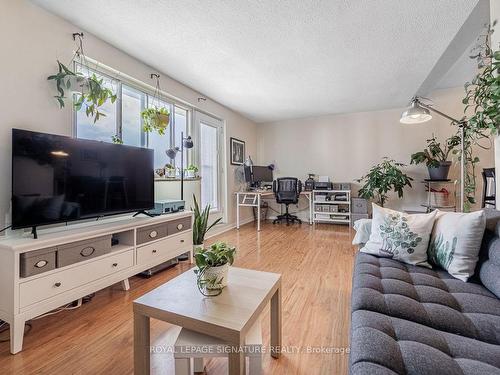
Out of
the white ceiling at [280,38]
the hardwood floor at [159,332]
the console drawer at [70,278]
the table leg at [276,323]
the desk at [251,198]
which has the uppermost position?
the white ceiling at [280,38]

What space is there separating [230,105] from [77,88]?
104 inches

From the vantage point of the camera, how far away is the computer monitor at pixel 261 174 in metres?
4.91

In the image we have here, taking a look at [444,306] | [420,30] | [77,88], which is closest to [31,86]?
[77,88]

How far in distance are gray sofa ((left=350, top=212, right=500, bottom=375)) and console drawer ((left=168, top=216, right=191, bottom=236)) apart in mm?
1753

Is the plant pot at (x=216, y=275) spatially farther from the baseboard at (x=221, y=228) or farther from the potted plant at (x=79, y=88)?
the baseboard at (x=221, y=228)

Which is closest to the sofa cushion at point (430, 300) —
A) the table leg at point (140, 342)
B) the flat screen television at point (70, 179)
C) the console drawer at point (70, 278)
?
the table leg at point (140, 342)

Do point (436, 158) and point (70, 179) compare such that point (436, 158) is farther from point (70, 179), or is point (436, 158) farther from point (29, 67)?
point (29, 67)

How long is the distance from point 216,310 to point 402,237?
1.25 metres

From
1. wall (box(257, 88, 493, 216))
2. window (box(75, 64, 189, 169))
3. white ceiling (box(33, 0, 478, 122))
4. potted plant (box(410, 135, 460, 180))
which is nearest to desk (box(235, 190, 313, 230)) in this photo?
wall (box(257, 88, 493, 216))

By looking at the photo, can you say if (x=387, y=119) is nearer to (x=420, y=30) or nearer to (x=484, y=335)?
(x=420, y=30)

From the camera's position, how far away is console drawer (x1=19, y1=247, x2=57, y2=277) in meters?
1.35

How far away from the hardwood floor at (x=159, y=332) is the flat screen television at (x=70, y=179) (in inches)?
26.9

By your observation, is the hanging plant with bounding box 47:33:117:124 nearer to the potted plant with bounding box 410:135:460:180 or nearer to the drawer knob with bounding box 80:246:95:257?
the drawer knob with bounding box 80:246:95:257

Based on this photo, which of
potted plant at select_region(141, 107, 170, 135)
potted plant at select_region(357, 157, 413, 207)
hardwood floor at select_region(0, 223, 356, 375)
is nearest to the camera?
hardwood floor at select_region(0, 223, 356, 375)
